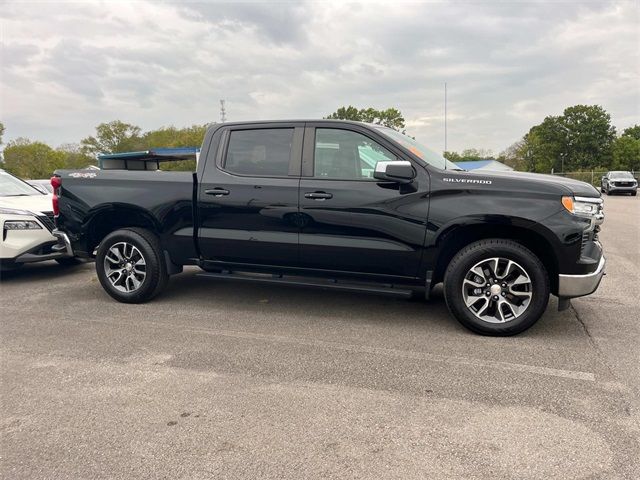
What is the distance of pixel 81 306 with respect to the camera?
209 inches

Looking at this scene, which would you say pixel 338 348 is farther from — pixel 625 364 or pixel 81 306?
pixel 81 306

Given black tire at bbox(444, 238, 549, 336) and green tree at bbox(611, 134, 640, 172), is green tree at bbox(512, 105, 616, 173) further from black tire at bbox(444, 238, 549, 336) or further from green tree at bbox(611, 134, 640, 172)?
black tire at bbox(444, 238, 549, 336)

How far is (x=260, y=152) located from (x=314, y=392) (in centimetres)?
257

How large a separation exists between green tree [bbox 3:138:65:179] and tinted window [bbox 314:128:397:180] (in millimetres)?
73210

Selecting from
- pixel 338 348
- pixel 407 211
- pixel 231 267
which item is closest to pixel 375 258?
pixel 407 211

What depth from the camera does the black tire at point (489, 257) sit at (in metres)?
4.02

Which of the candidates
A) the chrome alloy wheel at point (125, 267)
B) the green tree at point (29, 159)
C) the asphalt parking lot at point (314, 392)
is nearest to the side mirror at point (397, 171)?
the asphalt parking lot at point (314, 392)

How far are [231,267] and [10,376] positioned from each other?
6.95 ft

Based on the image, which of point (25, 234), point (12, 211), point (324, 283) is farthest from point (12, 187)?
point (324, 283)

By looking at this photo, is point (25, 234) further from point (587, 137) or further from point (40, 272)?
point (587, 137)

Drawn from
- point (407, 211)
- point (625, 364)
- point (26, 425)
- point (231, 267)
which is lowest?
point (26, 425)

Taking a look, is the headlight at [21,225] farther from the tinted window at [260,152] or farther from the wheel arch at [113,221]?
the tinted window at [260,152]

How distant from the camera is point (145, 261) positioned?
204 inches

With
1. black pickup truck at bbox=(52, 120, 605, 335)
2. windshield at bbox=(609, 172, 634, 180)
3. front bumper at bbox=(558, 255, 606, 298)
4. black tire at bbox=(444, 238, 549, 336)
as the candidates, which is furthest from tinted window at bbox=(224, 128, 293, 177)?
windshield at bbox=(609, 172, 634, 180)
